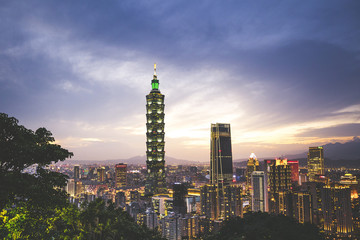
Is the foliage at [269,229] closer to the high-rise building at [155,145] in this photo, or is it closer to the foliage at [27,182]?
the foliage at [27,182]

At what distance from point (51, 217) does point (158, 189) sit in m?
95.7

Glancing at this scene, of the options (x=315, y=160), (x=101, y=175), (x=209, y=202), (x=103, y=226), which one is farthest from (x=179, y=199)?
(x=315, y=160)

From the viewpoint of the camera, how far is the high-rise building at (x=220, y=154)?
379ft

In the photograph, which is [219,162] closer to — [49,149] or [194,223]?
[194,223]

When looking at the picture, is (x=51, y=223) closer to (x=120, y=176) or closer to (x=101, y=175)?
(x=120, y=176)

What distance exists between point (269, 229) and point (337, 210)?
41.1 metres

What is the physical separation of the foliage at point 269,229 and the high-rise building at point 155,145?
7740cm

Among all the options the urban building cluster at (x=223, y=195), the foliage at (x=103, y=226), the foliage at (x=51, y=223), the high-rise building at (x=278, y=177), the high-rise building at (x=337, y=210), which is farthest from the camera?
the high-rise building at (x=278, y=177)

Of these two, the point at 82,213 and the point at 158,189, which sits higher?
the point at 82,213

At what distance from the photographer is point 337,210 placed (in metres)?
51.7

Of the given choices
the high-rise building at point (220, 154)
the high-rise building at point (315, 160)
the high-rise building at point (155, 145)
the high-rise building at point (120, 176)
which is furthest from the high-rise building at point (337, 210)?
the high-rise building at point (120, 176)

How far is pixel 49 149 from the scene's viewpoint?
7.32m

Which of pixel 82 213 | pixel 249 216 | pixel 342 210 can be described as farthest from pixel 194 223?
pixel 82 213

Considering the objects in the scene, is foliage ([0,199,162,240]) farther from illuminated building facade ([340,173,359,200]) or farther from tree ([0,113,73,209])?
illuminated building facade ([340,173,359,200])
